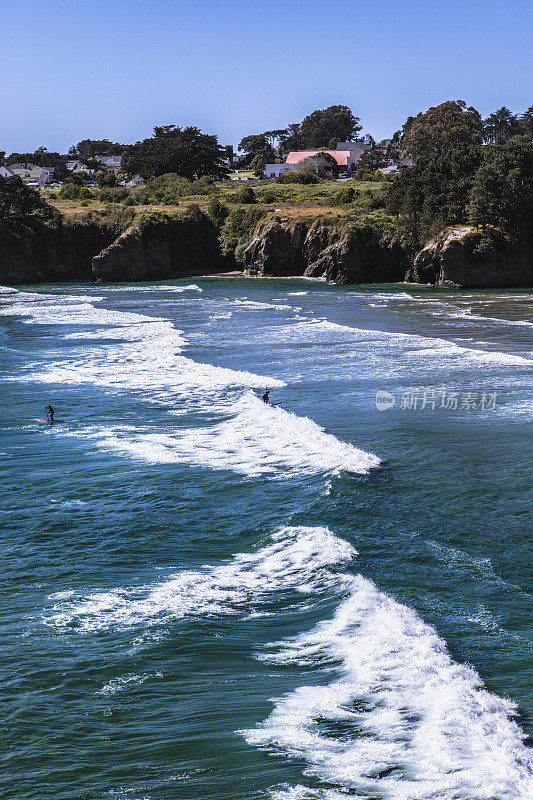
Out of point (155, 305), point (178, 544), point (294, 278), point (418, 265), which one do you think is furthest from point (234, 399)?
point (294, 278)

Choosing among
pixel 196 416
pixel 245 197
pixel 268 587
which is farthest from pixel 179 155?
pixel 268 587

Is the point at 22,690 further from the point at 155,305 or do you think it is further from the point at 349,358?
the point at 155,305

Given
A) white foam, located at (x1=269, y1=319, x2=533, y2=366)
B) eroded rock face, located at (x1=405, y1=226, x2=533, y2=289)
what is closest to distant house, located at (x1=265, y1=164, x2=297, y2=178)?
eroded rock face, located at (x1=405, y1=226, x2=533, y2=289)

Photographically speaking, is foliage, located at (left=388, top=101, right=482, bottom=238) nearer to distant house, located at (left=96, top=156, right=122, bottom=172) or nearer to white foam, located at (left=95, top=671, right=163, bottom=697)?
white foam, located at (left=95, top=671, right=163, bottom=697)

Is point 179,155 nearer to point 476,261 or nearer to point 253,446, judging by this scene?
point 476,261

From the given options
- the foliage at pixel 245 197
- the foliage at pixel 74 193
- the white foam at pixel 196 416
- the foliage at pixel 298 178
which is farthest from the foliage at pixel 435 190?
the foliage at pixel 74 193
